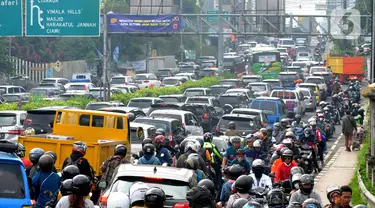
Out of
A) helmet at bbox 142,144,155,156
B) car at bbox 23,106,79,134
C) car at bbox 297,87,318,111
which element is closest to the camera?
helmet at bbox 142,144,155,156

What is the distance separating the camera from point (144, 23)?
52000mm

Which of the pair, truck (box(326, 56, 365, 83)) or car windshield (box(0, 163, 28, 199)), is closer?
car windshield (box(0, 163, 28, 199))

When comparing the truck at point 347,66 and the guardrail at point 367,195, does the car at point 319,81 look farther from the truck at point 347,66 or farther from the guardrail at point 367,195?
the guardrail at point 367,195

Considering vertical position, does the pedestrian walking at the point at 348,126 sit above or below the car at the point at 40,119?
below

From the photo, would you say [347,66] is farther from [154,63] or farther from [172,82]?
[154,63]

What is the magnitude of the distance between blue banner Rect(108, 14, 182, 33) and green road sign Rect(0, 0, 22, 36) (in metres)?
10.4

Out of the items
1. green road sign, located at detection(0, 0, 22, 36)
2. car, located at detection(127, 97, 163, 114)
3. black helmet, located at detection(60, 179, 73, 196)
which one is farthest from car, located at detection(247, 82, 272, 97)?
black helmet, located at detection(60, 179, 73, 196)

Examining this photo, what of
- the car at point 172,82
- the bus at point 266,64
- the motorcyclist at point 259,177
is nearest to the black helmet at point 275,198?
the motorcyclist at point 259,177

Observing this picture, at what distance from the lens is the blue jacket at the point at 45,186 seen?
1392 centimetres

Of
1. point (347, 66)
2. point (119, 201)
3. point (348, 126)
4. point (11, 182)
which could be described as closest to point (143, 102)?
point (348, 126)

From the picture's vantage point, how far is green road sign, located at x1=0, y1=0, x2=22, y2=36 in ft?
132

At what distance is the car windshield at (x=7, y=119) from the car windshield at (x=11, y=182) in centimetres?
1657

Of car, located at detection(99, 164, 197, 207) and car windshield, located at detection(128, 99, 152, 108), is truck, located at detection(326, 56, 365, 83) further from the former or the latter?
car, located at detection(99, 164, 197, 207)

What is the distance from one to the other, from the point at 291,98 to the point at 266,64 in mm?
24307
